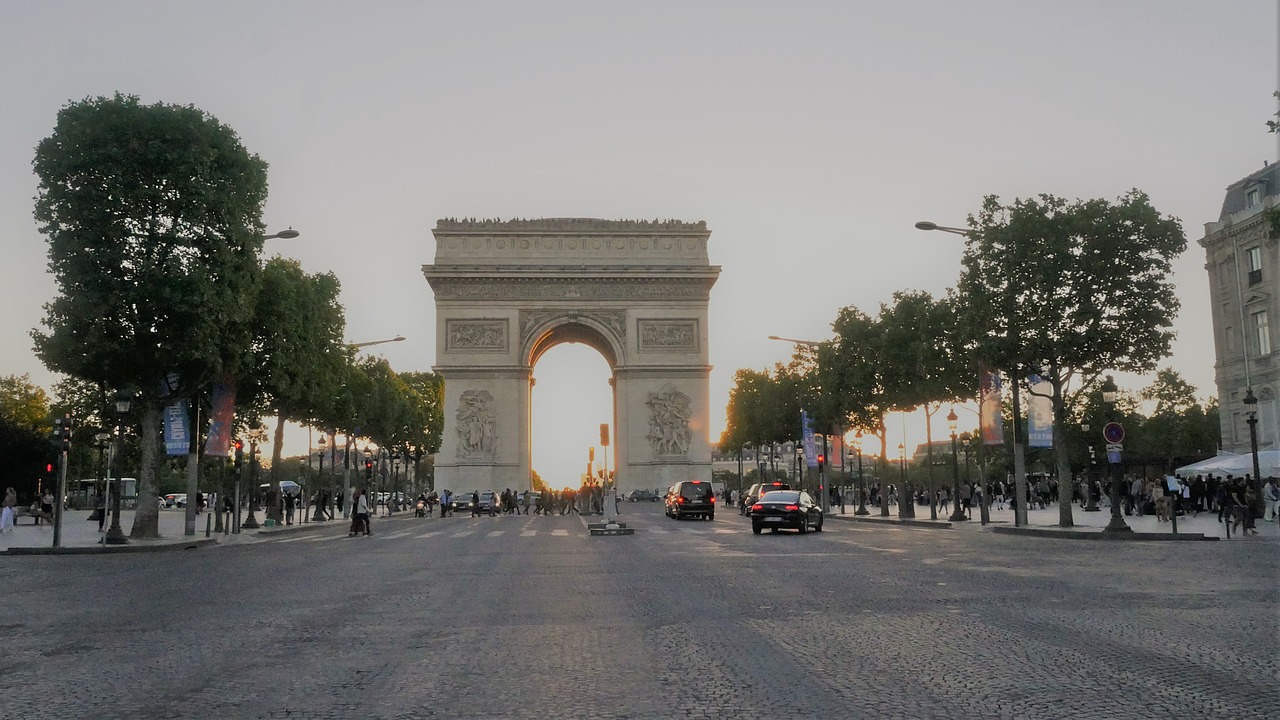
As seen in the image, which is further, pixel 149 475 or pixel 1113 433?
pixel 149 475

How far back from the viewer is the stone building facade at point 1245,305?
4900 centimetres

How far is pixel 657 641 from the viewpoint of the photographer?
9.20 m

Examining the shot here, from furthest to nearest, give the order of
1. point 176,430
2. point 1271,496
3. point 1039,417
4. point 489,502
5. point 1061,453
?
1. point 489,502
2. point 1271,496
3. point 1039,417
4. point 1061,453
5. point 176,430

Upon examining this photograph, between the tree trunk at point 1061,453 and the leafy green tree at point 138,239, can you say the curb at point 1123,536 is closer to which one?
the tree trunk at point 1061,453

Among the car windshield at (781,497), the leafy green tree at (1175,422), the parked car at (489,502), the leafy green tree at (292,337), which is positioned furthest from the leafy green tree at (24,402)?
the leafy green tree at (1175,422)

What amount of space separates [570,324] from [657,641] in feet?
213

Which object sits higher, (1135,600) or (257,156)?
(257,156)

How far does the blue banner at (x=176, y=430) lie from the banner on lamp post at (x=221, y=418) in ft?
4.10

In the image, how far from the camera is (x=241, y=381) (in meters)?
33.0

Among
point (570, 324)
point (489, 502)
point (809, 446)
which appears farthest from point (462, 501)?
point (809, 446)

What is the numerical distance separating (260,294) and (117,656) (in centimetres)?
2416

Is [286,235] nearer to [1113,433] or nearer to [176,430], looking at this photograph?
[176,430]

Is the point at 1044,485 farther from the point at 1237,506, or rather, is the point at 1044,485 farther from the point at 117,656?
the point at 117,656

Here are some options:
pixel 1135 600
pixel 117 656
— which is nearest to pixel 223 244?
pixel 117 656
